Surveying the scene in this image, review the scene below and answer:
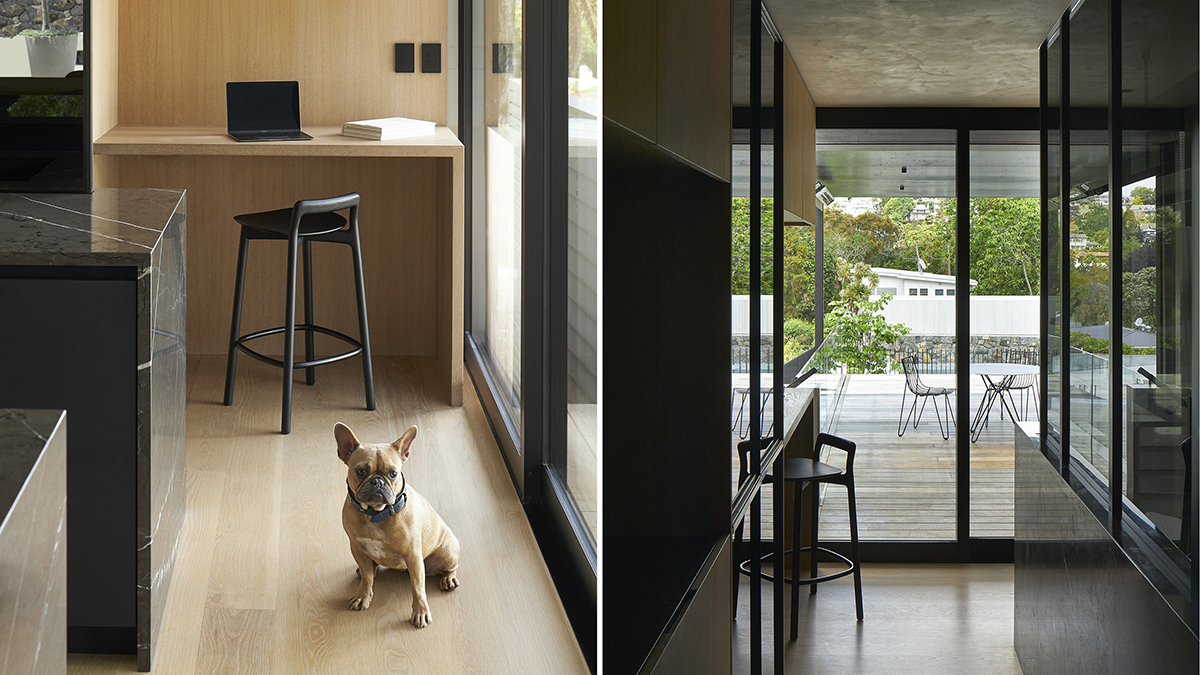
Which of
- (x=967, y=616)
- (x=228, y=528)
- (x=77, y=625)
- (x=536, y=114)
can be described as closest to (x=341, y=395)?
(x=228, y=528)

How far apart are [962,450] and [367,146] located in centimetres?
260

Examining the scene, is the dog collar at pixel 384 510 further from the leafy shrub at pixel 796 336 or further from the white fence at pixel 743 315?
the leafy shrub at pixel 796 336

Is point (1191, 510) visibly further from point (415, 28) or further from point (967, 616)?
point (415, 28)

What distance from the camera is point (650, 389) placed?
1.68m

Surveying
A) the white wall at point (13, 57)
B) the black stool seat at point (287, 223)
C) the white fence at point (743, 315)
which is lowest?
Result: the white fence at point (743, 315)

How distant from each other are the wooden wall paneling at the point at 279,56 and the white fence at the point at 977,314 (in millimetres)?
2177

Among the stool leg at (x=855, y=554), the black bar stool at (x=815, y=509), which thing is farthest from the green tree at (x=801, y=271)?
the stool leg at (x=855, y=554)

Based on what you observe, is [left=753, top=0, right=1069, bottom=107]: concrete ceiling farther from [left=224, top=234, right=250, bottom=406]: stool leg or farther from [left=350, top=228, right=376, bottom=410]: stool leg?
[left=224, top=234, right=250, bottom=406]: stool leg

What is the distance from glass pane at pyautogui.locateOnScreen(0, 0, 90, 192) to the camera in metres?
2.63

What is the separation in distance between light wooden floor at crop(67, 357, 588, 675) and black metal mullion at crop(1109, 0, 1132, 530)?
144cm

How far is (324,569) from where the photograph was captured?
86.4 inches

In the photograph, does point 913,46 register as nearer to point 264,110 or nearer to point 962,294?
point 962,294

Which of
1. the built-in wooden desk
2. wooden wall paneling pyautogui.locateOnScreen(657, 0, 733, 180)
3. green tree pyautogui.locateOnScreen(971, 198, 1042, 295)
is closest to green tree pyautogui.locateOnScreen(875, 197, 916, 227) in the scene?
green tree pyautogui.locateOnScreen(971, 198, 1042, 295)

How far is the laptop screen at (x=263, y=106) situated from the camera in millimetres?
3639
